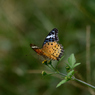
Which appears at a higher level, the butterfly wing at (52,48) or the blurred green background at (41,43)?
the blurred green background at (41,43)

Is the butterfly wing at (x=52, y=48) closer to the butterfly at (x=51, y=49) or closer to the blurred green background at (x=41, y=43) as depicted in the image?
the butterfly at (x=51, y=49)

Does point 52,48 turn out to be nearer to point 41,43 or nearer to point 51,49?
point 51,49

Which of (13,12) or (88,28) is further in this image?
(13,12)

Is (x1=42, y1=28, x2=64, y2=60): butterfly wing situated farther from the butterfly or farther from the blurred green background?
the blurred green background

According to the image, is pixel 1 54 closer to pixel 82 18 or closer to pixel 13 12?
pixel 13 12

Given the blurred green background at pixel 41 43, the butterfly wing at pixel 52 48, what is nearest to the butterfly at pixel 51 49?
the butterfly wing at pixel 52 48

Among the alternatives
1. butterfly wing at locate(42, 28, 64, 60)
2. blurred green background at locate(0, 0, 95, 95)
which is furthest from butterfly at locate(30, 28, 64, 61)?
blurred green background at locate(0, 0, 95, 95)

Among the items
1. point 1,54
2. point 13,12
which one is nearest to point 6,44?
point 1,54

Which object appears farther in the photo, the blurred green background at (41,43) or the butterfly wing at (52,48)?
the blurred green background at (41,43)
